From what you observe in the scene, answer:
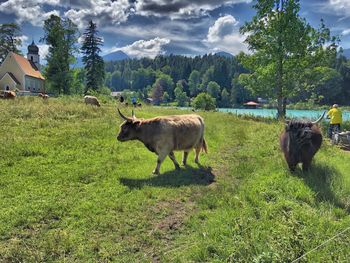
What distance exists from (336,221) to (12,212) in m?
6.17

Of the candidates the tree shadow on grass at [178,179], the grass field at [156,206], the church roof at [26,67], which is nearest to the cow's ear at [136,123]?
the grass field at [156,206]

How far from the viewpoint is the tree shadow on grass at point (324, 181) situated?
23.4ft

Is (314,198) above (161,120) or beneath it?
beneath

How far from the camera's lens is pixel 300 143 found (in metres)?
9.15

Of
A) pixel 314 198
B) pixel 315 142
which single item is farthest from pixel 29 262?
pixel 315 142

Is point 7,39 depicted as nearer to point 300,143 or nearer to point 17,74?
point 17,74

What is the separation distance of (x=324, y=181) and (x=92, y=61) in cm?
6153

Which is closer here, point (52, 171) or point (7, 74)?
point (52, 171)

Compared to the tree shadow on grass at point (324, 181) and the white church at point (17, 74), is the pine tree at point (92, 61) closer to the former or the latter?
the white church at point (17, 74)

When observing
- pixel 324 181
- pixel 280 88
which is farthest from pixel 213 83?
pixel 324 181

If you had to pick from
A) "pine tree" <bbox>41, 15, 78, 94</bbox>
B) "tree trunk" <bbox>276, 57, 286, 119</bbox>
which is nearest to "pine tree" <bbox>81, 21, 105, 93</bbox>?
"pine tree" <bbox>41, 15, 78, 94</bbox>

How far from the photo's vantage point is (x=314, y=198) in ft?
23.6

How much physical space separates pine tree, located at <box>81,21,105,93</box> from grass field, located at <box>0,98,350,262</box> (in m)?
53.3

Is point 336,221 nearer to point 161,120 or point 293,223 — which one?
point 293,223
